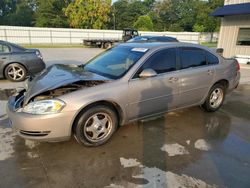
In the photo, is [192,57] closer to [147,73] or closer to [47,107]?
[147,73]

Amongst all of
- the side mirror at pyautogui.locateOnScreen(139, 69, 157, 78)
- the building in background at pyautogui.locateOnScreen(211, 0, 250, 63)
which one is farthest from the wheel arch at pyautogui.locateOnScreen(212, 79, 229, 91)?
the building in background at pyautogui.locateOnScreen(211, 0, 250, 63)

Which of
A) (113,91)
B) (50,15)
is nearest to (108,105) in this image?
(113,91)

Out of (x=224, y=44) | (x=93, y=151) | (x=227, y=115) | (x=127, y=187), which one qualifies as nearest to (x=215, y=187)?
(x=127, y=187)

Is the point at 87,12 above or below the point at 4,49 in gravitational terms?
above

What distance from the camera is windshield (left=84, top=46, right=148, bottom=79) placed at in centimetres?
365

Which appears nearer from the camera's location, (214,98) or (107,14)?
(214,98)

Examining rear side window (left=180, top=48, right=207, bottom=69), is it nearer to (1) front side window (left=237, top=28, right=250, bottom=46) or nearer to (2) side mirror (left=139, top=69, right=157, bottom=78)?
(2) side mirror (left=139, top=69, right=157, bottom=78)

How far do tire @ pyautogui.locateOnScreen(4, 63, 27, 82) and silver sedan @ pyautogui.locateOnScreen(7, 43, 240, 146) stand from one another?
13.3 ft

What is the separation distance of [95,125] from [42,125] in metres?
0.78

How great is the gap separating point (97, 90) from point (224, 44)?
46.3 ft

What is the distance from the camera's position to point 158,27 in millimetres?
61594

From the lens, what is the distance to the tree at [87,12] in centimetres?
3809

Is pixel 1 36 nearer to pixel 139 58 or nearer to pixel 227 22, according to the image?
pixel 227 22

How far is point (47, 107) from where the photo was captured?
292cm
